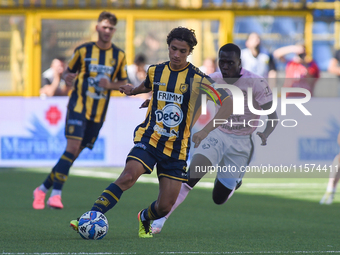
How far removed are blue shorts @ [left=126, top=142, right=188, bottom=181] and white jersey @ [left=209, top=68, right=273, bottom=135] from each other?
1295 mm

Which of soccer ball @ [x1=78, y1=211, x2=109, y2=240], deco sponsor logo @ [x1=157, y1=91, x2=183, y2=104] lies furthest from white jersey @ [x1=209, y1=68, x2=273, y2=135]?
soccer ball @ [x1=78, y1=211, x2=109, y2=240]

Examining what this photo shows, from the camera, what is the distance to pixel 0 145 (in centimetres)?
1143

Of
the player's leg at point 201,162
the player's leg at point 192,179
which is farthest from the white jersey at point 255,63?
the player's leg at point 192,179

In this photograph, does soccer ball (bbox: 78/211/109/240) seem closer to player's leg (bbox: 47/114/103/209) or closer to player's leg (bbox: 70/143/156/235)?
player's leg (bbox: 70/143/156/235)

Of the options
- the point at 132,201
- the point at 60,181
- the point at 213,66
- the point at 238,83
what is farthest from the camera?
the point at 213,66

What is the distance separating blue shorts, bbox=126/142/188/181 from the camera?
4.85m

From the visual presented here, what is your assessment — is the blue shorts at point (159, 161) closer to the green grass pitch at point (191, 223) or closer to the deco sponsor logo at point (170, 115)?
the deco sponsor logo at point (170, 115)

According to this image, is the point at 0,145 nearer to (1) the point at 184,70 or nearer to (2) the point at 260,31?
(2) the point at 260,31

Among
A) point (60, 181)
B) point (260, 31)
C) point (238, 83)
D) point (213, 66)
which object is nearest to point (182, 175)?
point (238, 83)

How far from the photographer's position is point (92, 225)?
4699 millimetres

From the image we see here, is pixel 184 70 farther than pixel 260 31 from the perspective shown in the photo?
No

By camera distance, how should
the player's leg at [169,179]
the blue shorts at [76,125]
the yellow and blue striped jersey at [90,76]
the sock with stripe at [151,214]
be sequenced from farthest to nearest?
the yellow and blue striped jersey at [90,76] < the blue shorts at [76,125] < the sock with stripe at [151,214] < the player's leg at [169,179]

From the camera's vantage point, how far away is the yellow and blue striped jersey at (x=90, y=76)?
7.45 m

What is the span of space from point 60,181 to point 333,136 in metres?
5.92
